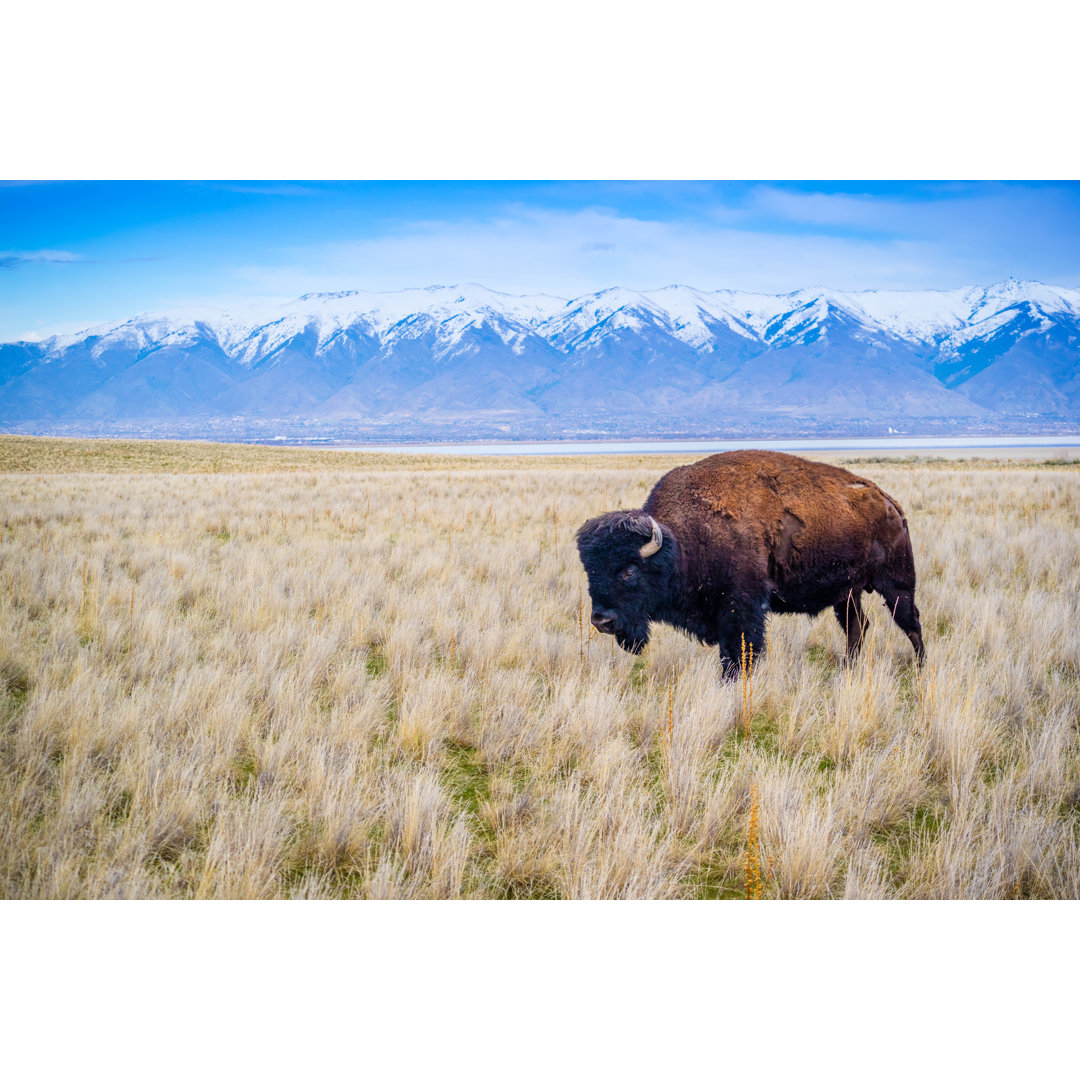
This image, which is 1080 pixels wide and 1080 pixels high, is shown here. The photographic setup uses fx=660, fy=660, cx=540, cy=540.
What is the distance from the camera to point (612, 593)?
5109 millimetres

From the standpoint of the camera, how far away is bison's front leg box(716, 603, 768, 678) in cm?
552

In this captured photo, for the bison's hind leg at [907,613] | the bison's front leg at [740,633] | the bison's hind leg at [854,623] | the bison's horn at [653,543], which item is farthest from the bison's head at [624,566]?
the bison's hind leg at [907,613]

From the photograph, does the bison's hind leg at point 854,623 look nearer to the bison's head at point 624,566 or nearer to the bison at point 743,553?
the bison at point 743,553

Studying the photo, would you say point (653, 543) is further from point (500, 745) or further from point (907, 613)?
point (907, 613)

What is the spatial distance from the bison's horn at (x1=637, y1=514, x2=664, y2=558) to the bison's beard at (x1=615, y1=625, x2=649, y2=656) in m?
0.60

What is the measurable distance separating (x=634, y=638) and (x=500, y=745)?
1.49m

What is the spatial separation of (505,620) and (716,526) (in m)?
2.98

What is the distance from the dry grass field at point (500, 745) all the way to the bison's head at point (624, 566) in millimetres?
555

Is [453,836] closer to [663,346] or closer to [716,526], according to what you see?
[716,526]

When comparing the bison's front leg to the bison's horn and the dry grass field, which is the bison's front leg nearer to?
the dry grass field

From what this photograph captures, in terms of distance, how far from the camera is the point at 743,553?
5.56 meters

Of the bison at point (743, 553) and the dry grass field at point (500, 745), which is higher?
the bison at point (743, 553)

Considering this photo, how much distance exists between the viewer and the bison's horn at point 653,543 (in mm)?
5109

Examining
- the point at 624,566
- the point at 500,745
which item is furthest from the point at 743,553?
the point at 500,745
